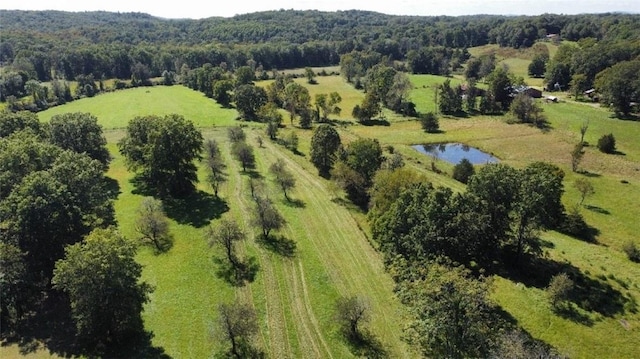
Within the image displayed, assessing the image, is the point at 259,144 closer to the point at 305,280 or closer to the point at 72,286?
the point at 305,280

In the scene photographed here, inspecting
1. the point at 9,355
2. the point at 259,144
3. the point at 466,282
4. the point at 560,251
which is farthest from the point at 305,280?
the point at 259,144

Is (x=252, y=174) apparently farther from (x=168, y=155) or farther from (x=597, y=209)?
A: (x=597, y=209)

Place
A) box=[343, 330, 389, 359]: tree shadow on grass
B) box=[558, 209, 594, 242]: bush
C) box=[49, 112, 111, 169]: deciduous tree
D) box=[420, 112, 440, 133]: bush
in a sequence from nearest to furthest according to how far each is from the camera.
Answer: box=[343, 330, 389, 359]: tree shadow on grass < box=[558, 209, 594, 242]: bush < box=[49, 112, 111, 169]: deciduous tree < box=[420, 112, 440, 133]: bush

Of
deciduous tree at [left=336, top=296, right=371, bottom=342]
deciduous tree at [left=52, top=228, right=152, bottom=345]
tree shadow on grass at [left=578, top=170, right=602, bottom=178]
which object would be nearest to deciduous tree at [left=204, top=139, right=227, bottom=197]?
deciduous tree at [left=52, top=228, right=152, bottom=345]

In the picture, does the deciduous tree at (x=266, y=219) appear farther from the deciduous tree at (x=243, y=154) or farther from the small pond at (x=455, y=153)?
the small pond at (x=455, y=153)

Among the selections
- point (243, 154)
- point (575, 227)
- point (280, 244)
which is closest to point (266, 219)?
point (280, 244)

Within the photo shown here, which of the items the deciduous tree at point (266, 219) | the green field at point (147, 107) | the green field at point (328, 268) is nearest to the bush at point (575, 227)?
the green field at point (328, 268)

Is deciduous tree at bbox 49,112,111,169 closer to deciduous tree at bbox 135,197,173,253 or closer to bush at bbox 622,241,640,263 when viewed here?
deciduous tree at bbox 135,197,173,253
